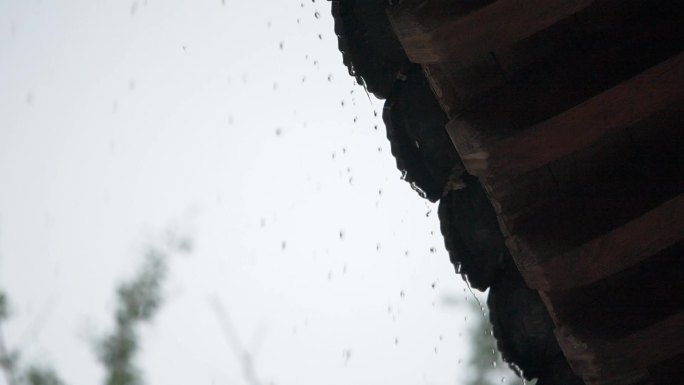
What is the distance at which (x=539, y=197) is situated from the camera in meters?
2.27

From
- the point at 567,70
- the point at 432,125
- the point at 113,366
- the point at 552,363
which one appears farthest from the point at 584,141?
the point at 113,366

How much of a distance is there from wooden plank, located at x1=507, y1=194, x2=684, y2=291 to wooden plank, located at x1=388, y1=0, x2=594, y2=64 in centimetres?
48

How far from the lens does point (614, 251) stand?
2.17 metres

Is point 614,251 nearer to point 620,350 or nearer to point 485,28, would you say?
point 620,350

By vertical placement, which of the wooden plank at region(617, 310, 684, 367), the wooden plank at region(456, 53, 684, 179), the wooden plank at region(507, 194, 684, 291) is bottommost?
the wooden plank at region(617, 310, 684, 367)

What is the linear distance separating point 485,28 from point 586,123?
30 centimetres

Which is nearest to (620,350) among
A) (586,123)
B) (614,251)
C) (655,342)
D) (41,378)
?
(655,342)

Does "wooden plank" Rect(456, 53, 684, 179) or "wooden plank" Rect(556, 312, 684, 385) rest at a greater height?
"wooden plank" Rect(456, 53, 684, 179)

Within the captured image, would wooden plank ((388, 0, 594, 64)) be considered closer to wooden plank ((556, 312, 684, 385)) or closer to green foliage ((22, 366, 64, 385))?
wooden plank ((556, 312, 684, 385))

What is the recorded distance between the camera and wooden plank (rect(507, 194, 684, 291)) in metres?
2.15

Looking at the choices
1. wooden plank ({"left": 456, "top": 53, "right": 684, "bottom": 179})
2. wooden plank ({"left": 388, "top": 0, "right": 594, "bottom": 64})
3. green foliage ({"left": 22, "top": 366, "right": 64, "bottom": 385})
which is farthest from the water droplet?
green foliage ({"left": 22, "top": 366, "right": 64, "bottom": 385})

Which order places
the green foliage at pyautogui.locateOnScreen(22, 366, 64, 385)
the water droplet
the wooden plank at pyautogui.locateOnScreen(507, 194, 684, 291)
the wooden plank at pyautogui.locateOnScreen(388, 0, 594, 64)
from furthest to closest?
the green foliage at pyautogui.locateOnScreen(22, 366, 64, 385), the water droplet, the wooden plank at pyautogui.locateOnScreen(507, 194, 684, 291), the wooden plank at pyautogui.locateOnScreen(388, 0, 594, 64)

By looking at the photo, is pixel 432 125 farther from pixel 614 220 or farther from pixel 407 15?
pixel 614 220

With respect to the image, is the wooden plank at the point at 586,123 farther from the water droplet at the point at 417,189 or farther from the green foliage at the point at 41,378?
the green foliage at the point at 41,378
